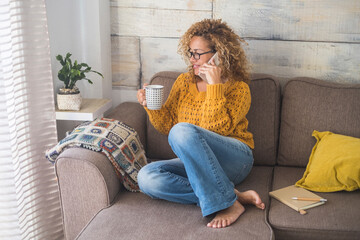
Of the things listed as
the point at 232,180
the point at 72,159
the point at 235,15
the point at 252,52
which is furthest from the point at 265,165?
the point at 72,159

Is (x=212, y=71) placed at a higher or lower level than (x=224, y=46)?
lower

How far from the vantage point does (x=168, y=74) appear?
7.68 ft

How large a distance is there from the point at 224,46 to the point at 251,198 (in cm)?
71

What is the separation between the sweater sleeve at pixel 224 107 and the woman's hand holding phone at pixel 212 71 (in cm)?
4

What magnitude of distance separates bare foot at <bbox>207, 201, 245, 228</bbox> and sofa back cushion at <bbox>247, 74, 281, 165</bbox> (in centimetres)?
54

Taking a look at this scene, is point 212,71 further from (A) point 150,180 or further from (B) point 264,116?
(A) point 150,180

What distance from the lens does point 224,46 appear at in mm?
1963

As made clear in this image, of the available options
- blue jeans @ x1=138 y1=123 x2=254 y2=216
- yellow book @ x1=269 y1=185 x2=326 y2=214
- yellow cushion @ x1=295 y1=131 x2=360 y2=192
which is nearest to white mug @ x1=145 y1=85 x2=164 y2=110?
blue jeans @ x1=138 y1=123 x2=254 y2=216

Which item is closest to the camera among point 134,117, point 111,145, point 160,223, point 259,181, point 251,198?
point 160,223

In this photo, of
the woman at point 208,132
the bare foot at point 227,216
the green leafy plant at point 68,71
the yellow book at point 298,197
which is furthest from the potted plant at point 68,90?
the yellow book at point 298,197

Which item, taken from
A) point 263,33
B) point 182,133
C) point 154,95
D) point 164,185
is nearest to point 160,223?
point 164,185

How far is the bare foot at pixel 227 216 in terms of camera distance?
1.62 metres

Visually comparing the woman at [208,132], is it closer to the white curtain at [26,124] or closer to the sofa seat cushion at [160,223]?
the sofa seat cushion at [160,223]

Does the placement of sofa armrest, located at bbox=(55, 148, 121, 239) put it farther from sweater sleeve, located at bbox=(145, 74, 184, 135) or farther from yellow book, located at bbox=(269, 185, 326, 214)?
yellow book, located at bbox=(269, 185, 326, 214)
